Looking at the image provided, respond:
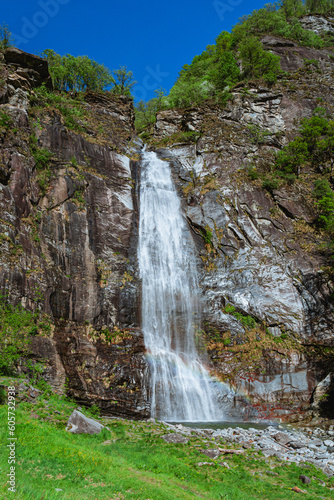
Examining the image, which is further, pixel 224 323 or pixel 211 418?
pixel 224 323

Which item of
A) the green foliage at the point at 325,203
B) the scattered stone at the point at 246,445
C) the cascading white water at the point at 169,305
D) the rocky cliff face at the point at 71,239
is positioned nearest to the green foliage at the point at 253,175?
the green foliage at the point at 325,203

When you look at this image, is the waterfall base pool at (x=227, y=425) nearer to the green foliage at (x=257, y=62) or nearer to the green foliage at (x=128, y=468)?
the green foliage at (x=128, y=468)

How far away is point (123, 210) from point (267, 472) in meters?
16.7

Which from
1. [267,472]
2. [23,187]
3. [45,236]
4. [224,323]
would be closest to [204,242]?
[224,323]

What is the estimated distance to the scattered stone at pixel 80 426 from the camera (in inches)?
398

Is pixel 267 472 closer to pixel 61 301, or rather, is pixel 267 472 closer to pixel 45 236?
pixel 61 301

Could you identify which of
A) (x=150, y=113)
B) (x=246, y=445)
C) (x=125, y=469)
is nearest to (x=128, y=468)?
(x=125, y=469)

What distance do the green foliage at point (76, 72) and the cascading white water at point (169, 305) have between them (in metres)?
13.5

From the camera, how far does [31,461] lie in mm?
6227

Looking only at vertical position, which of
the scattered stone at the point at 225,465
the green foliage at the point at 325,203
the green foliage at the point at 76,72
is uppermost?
the green foliage at the point at 76,72

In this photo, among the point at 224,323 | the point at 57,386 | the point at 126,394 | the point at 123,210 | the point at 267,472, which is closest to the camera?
the point at 267,472

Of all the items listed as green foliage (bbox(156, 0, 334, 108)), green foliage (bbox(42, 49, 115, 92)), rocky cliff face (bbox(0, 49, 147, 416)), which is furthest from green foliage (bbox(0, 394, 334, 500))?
green foliage (bbox(156, 0, 334, 108))

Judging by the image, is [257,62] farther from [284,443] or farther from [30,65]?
[284,443]

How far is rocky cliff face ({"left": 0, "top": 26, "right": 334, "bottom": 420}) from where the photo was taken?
50.9 feet
